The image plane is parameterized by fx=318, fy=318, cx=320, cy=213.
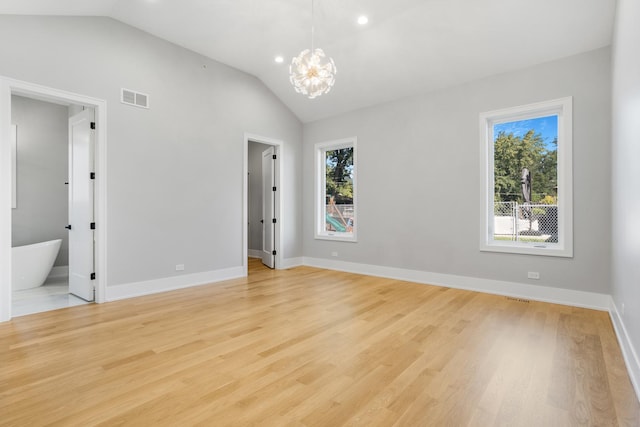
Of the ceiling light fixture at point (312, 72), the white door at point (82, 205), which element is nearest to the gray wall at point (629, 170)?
the ceiling light fixture at point (312, 72)

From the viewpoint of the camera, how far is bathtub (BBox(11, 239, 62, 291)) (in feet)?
15.3

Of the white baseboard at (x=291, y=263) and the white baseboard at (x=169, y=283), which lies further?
the white baseboard at (x=291, y=263)

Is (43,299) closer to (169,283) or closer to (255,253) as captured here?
(169,283)

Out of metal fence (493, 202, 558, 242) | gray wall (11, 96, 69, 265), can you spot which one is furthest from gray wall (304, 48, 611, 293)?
gray wall (11, 96, 69, 265)

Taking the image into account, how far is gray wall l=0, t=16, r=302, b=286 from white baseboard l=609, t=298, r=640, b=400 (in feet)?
16.6

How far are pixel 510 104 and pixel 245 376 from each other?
4.73m

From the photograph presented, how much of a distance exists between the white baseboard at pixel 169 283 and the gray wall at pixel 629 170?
5067mm

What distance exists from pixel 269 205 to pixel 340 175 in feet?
5.38

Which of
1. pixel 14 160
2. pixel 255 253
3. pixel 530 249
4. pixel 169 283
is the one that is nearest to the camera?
pixel 530 249

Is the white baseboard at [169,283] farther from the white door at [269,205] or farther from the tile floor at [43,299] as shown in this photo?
the white door at [269,205]

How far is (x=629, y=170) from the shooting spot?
95.0 inches

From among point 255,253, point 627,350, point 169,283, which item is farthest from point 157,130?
point 627,350

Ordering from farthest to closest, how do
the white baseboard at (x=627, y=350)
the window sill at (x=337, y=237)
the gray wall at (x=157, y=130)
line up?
1. the window sill at (x=337, y=237)
2. the gray wall at (x=157, y=130)
3. the white baseboard at (x=627, y=350)

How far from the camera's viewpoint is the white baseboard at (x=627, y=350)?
6.81 ft
